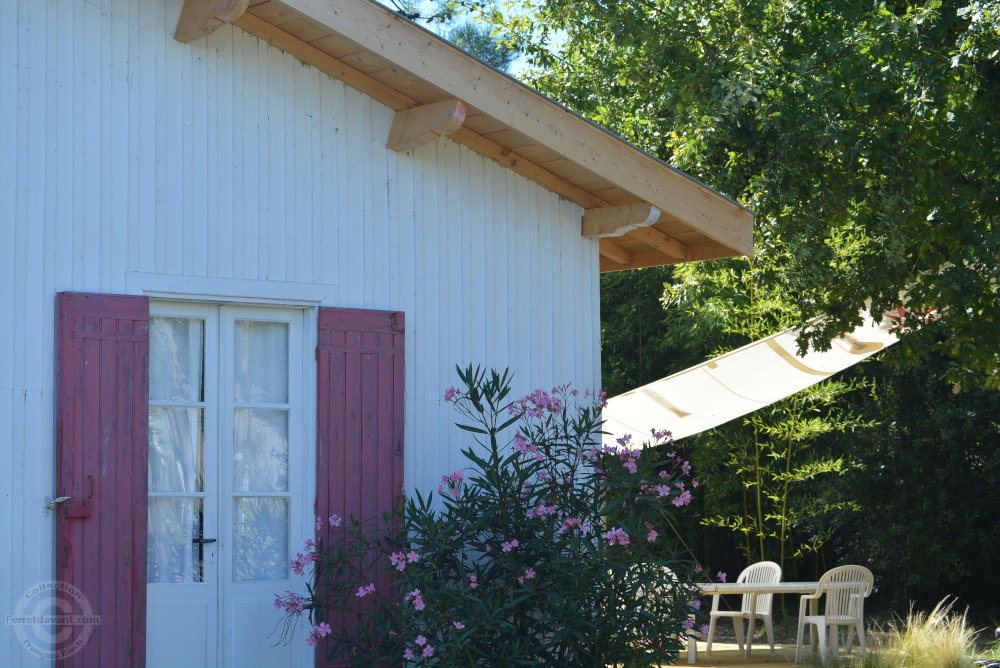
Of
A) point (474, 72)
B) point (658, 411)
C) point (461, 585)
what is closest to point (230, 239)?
point (474, 72)

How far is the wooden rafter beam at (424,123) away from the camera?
4938mm

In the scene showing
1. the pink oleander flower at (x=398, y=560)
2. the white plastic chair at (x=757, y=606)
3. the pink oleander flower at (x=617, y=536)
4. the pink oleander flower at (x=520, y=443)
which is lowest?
the white plastic chair at (x=757, y=606)

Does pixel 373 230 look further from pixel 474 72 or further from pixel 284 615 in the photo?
pixel 284 615

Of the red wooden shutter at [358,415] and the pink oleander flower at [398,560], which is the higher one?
the red wooden shutter at [358,415]

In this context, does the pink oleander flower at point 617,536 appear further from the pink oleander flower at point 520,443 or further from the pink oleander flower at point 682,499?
the pink oleander flower at point 520,443

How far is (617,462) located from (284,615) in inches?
62.9

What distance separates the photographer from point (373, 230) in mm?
5055

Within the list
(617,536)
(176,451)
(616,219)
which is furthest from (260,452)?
(616,219)

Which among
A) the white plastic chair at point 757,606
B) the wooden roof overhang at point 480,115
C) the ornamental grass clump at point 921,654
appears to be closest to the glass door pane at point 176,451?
the wooden roof overhang at point 480,115

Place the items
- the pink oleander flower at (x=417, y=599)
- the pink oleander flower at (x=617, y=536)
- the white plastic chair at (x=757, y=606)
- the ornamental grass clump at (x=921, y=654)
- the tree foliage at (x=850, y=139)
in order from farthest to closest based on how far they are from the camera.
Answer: the white plastic chair at (x=757, y=606), the tree foliage at (x=850, y=139), the ornamental grass clump at (x=921, y=654), the pink oleander flower at (x=617, y=536), the pink oleander flower at (x=417, y=599)

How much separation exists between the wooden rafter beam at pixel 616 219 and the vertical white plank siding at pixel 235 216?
66 mm

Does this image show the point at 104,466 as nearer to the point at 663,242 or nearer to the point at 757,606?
the point at 663,242

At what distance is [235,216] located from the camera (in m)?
4.66

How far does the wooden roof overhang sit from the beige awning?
2.15m
